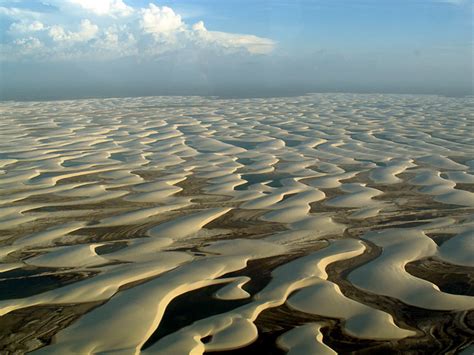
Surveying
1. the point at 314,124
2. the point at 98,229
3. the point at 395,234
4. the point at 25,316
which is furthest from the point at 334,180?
the point at 314,124

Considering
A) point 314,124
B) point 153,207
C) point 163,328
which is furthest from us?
point 314,124

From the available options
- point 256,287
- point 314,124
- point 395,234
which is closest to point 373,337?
point 256,287

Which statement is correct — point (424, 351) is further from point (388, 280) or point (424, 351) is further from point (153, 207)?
point (153, 207)

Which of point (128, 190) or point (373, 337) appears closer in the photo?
point (373, 337)

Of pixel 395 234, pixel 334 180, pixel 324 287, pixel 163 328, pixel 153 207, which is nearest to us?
pixel 163 328

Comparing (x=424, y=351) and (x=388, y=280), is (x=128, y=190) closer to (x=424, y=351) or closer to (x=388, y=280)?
(x=388, y=280)

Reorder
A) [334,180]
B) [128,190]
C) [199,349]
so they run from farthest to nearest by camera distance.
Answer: [334,180] → [128,190] → [199,349]
